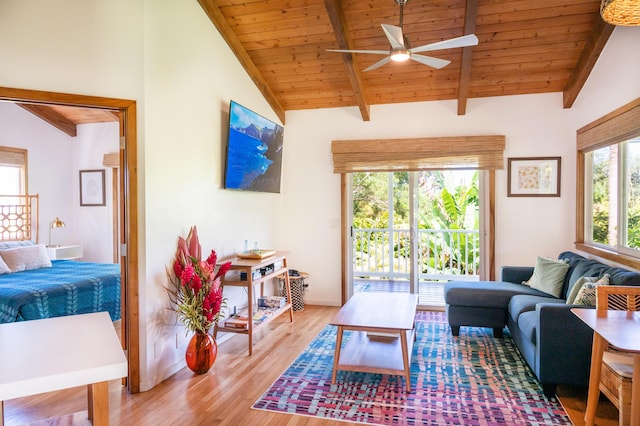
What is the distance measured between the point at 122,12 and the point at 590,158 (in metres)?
4.67

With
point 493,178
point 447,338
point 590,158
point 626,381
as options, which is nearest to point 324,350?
point 447,338

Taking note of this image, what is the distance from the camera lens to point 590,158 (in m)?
4.59

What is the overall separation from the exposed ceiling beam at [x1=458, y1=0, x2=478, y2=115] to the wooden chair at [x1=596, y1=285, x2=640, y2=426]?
2438 millimetres

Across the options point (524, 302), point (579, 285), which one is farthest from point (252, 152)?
point (579, 285)

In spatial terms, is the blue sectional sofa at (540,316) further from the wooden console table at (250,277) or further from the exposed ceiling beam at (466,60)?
the exposed ceiling beam at (466,60)

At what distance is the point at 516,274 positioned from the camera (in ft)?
14.8

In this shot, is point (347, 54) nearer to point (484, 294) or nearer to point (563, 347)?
point (484, 294)

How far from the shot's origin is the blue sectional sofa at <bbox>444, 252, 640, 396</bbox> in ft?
9.27

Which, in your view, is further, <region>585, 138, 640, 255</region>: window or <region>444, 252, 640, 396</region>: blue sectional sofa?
<region>585, 138, 640, 255</region>: window

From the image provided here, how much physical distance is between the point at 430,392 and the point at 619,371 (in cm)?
117

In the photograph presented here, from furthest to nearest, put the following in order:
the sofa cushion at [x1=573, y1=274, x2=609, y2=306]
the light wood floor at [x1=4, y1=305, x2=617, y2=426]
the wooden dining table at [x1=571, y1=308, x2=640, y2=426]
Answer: the sofa cushion at [x1=573, y1=274, x2=609, y2=306], the light wood floor at [x1=4, y1=305, x2=617, y2=426], the wooden dining table at [x1=571, y1=308, x2=640, y2=426]

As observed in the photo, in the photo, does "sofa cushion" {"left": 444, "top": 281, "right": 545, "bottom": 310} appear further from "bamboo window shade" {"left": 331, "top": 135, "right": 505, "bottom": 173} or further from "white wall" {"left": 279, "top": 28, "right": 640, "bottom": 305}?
"bamboo window shade" {"left": 331, "top": 135, "right": 505, "bottom": 173}

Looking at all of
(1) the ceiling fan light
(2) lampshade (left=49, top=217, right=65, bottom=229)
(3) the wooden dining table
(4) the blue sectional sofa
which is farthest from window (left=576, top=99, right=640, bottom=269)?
(2) lampshade (left=49, top=217, right=65, bottom=229)

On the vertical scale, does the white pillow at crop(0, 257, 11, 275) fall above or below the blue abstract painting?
below
